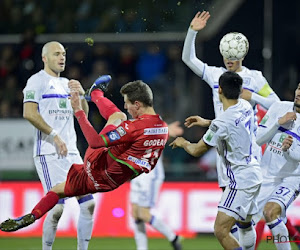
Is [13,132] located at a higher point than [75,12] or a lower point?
lower

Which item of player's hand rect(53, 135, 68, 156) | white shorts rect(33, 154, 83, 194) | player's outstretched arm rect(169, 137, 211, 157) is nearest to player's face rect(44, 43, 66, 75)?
player's hand rect(53, 135, 68, 156)

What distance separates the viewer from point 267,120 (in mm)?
9469

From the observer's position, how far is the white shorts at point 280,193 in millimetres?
9320

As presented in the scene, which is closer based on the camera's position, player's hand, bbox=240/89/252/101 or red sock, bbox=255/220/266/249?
player's hand, bbox=240/89/252/101

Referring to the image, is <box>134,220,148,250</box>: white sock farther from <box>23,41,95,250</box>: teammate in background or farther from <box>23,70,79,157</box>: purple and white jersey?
<box>23,70,79,157</box>: purple and white jersey

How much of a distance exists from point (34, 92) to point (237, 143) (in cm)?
247

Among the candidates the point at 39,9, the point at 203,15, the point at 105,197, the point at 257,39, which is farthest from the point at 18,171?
the point at 203,15

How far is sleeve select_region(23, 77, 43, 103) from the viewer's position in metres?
9.37

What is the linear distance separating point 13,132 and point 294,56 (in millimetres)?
5608

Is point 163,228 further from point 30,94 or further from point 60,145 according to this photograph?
point 30,94

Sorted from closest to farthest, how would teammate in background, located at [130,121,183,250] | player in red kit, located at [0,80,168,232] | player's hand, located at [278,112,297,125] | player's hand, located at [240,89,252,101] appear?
player in red kit, located at [0,80,168,232] → player's hand, located at [278,112,297,125] → player's hand, located at [240,89,252,101] → teammate in background, located at [130,121,183,250]

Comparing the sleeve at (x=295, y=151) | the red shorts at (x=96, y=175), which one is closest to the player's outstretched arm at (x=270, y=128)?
the sleeve at (x=295, y=151)

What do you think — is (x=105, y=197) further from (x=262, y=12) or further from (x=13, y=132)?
(x=262, y=12)

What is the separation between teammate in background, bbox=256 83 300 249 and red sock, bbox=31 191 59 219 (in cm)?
239
